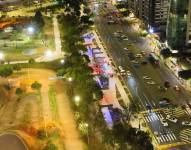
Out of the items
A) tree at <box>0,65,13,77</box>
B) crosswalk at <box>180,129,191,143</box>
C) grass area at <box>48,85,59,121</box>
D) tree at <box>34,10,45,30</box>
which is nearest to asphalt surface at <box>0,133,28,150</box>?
grass area at <box>48,85,59,121</box>

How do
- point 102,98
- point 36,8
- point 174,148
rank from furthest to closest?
point 36,8, point 102,98, point 174,148

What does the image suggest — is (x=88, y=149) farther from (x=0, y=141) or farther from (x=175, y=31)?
(x=175, y=31)

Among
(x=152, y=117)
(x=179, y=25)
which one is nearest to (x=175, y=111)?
(x=152, y=117)

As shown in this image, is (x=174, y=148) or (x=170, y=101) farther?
(x=170, y=101)

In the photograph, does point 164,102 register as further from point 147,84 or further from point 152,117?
point 147,84

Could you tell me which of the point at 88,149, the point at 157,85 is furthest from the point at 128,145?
the point at 157,85

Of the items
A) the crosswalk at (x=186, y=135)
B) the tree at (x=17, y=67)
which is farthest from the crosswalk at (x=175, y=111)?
the tree at (x=17, y=67)

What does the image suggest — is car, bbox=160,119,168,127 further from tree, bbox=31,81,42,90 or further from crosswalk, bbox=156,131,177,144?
tree, bbox=31,81,42,90
